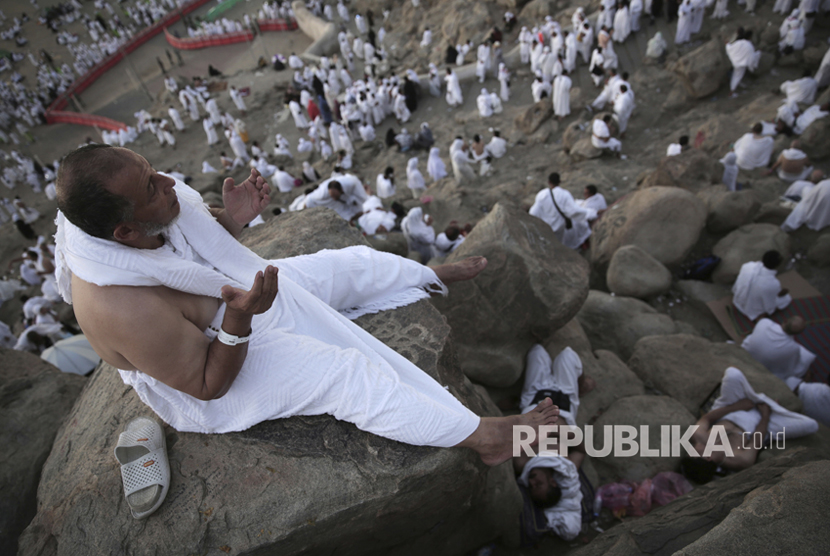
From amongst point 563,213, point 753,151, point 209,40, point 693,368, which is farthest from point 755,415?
point 209,40

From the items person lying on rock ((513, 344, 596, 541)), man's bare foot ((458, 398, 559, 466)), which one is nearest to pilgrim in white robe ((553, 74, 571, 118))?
person lying on rock ((513, 344, 596, 541))

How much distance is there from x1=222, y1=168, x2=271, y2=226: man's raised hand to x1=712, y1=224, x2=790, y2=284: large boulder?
18.3ft

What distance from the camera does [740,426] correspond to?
3314 millimetres

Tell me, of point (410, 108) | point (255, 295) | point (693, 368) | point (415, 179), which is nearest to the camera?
point (255, 295)

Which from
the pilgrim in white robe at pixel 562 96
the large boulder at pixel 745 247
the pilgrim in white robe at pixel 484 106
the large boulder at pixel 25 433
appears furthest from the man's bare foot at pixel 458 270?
the pilgrim in white robe at pixel 484 106

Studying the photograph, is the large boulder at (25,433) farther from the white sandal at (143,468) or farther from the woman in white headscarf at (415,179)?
the woman in white headscarf at (415,179)

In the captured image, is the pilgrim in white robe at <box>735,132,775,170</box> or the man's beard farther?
the pilgrim in white robe at <box>735,132,775,170</box>

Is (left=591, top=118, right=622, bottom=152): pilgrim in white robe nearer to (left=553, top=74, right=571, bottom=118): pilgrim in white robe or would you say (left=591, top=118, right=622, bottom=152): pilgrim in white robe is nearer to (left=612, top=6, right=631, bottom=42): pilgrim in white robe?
(left=553, top=74, right=571, bottom=118): pilgrim in white robe

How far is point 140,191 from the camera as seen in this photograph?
1810mm

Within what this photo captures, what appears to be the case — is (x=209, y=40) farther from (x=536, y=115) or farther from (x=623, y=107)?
(x=623, y=107)

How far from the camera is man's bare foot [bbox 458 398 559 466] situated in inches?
86.4

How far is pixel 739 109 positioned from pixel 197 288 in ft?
36.3

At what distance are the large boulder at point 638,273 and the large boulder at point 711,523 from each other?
8.70ft

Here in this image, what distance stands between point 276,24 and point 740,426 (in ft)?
88.4
